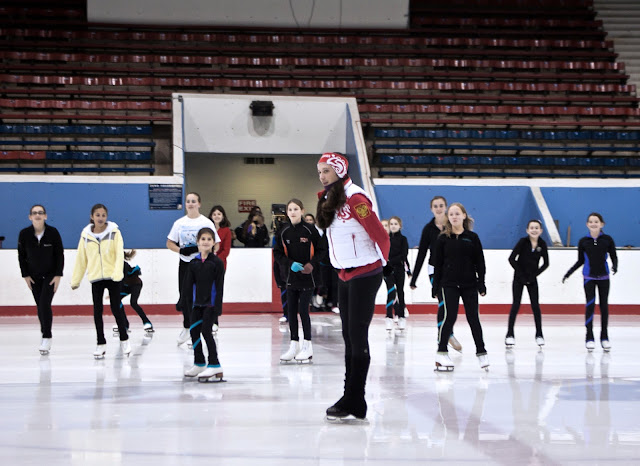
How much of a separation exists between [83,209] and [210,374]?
391 inches

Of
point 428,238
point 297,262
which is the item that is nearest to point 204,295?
point 297,262

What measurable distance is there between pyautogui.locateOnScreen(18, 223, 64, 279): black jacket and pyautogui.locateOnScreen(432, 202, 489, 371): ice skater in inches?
156

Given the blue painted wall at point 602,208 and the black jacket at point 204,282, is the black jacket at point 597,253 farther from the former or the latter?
the blue painted wall at point 602,208

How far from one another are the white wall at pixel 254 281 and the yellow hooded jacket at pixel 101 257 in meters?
5.33

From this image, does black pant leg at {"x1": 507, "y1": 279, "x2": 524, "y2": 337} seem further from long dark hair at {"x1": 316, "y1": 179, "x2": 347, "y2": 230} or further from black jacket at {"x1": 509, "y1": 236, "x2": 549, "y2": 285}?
long dark hair at {"x1": 316, "y1": 179, "x2": 347, "y2": 230}

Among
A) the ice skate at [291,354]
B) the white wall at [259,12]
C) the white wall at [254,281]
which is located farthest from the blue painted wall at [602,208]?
the ice skate at [291,354]

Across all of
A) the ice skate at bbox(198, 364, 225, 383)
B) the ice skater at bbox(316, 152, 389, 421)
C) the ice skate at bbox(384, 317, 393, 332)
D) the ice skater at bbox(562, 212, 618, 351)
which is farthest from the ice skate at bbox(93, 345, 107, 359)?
the ice skater at bbox(562, 212, 618, 351)

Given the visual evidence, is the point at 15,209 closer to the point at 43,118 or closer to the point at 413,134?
the point at 43,118

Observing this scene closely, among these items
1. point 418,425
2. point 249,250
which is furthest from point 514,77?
point 418,425

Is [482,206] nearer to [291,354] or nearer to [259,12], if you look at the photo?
[259,12]

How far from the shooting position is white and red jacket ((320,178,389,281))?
4664 millimetres

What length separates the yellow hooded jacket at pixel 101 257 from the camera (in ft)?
24.6

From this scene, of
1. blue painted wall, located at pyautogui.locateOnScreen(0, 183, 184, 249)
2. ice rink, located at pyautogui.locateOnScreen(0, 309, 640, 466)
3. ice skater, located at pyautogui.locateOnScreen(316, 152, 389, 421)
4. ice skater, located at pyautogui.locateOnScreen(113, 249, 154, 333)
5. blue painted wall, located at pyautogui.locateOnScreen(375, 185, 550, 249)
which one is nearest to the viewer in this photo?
ice rink, located at pyautogui.locateOnScreen(0, 309, 640, 466)

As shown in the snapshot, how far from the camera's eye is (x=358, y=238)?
4.73 metres
